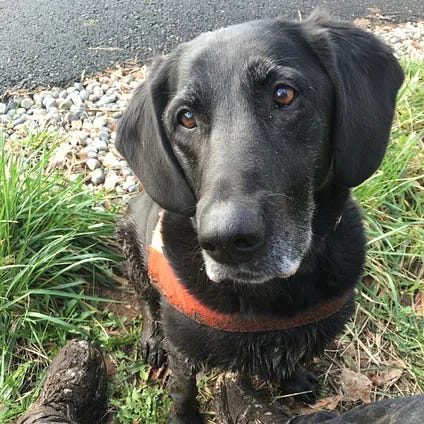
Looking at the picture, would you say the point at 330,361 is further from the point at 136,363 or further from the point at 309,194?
the point at 309,194

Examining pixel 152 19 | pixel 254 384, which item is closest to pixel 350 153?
pixel 254 384

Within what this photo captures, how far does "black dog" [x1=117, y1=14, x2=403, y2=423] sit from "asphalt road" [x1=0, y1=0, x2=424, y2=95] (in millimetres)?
2664

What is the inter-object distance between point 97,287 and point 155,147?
1334mm

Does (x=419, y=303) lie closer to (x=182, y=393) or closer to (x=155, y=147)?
(x=182, y=393)

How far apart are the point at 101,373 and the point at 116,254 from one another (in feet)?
2.49

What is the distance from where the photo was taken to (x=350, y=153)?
210 centimetres

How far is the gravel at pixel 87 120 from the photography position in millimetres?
3777

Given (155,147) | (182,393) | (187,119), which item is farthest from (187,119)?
(182,393)

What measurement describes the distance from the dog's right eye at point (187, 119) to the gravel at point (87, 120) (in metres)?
1.53

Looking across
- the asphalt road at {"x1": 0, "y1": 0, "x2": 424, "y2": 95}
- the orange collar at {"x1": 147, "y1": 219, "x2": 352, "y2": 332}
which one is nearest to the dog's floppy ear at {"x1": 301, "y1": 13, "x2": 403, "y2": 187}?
the orange collar at {"x1": 147, "y1": 219, "x2": 352, "y2": 332}

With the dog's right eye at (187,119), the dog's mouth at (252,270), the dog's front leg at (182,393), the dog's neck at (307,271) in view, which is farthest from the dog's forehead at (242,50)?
the dog's front leg at (182,393)

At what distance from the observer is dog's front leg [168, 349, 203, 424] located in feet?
8.53

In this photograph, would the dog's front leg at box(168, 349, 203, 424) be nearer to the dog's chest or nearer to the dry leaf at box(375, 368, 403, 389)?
the dog's chest

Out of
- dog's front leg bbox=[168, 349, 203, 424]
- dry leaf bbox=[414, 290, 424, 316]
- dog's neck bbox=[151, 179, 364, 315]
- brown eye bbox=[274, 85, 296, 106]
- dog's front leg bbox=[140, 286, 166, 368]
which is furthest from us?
dry leaf bbox=[414, 290, 424, 316]
